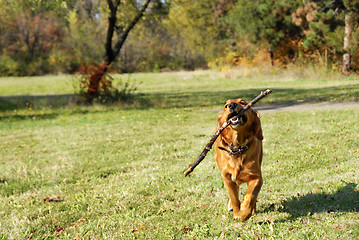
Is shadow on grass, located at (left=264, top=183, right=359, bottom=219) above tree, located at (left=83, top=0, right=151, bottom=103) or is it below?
below

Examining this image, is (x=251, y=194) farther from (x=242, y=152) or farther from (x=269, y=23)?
(x=269, y=23)

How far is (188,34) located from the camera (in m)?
49.5

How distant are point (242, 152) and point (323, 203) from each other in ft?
4.52

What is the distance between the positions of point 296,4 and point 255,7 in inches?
155

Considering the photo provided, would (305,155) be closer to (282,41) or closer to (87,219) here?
(87,219)

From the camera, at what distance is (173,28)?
56406 mm

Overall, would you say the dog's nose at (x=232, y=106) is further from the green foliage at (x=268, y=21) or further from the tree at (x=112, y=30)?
the green foliage at (x=268, y=21)

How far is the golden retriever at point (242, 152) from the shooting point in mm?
3014

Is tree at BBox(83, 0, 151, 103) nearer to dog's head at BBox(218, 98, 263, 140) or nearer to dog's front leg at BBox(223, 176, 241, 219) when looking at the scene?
dog's front leg at BBox(223, 176, 241, 219)

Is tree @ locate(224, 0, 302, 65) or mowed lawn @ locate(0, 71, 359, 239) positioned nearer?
mowed lawn @ locate(0, 71, 359, 239)

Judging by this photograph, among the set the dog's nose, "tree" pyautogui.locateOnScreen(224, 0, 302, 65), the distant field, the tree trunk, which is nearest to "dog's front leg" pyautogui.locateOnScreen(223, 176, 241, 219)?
the dog's nose

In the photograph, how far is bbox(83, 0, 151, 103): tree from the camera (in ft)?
50.5

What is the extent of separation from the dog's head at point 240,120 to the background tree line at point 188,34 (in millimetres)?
12460

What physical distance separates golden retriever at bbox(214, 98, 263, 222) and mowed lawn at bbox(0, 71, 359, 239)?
48 cm
